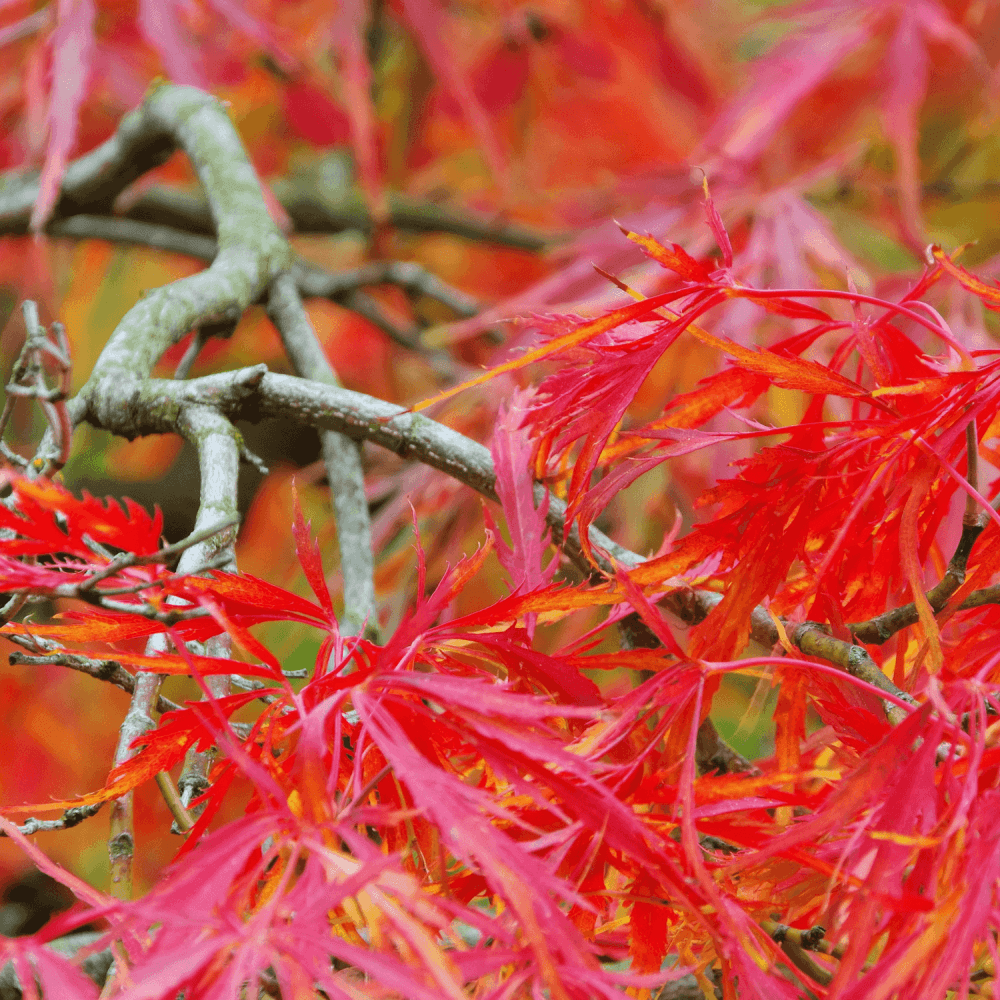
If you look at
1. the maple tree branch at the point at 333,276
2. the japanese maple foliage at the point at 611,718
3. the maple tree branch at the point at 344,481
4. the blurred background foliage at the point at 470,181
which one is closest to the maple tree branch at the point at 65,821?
the japanese maple foliage at the point at 611,718

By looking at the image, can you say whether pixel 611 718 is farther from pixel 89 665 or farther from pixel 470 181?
pixel 470 181

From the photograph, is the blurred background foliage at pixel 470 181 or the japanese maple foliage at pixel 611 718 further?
the blurred background foliage at pixel 470 181

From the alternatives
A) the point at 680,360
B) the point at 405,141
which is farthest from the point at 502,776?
the point at 405,141

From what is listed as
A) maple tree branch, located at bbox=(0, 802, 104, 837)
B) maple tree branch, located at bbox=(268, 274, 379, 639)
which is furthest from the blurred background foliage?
maple tree branch, located at bbox=(0, 802, 104, 837)

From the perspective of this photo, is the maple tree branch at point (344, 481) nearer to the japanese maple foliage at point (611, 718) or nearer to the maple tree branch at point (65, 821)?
the japanese maple foliage at point (611, 718)

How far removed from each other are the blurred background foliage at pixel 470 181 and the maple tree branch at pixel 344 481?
6.7 inches

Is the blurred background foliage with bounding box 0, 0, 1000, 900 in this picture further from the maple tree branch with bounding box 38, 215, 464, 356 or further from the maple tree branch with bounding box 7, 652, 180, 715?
the maple tree branch with bounding box 7, 652, 180, 715

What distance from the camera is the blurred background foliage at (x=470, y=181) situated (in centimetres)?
92

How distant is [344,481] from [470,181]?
47.8 inches

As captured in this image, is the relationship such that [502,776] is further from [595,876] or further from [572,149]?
[572,149]

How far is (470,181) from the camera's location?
1.64 metres

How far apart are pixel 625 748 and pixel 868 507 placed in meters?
0.13

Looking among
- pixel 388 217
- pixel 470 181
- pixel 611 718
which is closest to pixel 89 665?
pixel 611 718

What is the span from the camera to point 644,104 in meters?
1.51
